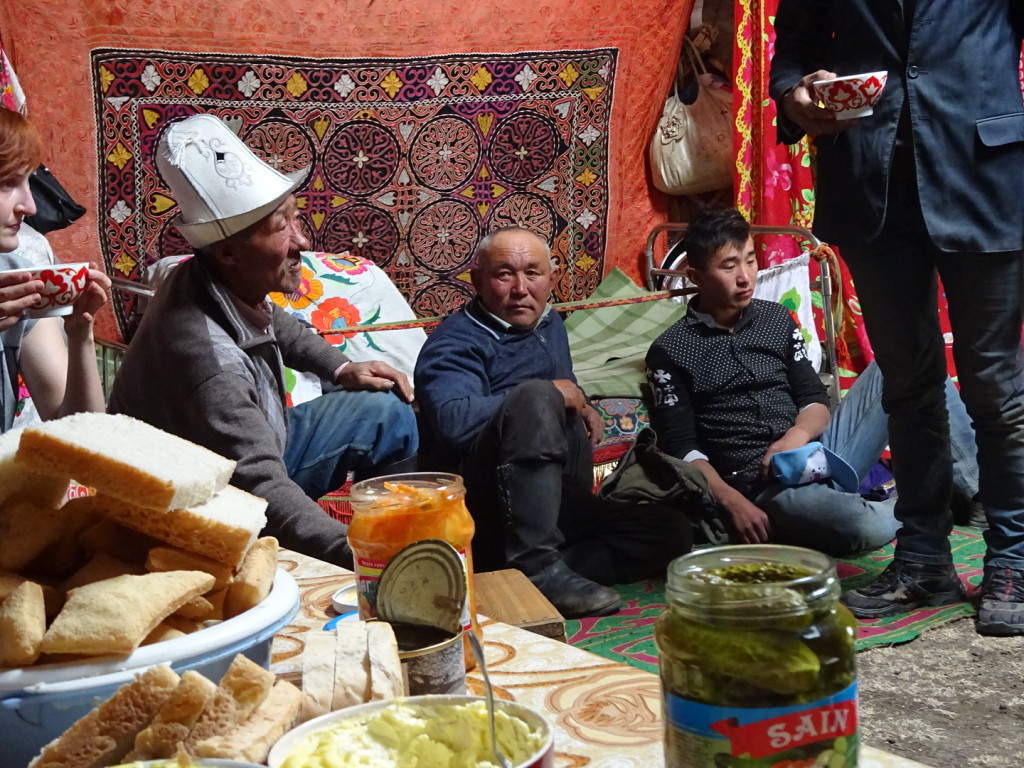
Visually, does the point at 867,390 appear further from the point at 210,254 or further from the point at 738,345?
the point at 210,254

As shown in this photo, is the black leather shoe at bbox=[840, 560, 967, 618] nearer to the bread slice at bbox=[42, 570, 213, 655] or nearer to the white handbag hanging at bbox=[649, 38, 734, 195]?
the bread slice at bbox=[42, 570, 213, 655]

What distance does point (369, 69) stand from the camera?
163 inches

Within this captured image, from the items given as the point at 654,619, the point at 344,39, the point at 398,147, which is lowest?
the point at 654,619

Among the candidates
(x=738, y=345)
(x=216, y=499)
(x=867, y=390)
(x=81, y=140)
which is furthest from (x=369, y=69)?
(x=216, y=499)

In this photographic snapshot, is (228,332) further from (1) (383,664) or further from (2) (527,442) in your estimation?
(1) (383,664)

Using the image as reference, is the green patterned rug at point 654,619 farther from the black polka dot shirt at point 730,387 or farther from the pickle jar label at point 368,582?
the pickle jar label at point 368,582

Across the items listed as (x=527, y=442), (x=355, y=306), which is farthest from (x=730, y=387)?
(x=355, y=306)

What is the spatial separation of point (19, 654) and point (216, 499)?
182mm

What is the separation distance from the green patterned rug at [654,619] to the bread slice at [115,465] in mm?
1348

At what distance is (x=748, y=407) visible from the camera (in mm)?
3010

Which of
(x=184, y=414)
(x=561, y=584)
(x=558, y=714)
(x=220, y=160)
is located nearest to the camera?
(x=558, y=714)

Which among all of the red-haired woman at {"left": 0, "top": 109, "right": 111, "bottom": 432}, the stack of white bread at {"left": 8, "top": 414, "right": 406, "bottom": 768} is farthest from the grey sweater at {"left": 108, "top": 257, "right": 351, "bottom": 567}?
the stack of white bread at {"left": 8, "top": 414, "right": 406, "bottom": 768}

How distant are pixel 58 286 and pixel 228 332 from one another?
0.43 meters

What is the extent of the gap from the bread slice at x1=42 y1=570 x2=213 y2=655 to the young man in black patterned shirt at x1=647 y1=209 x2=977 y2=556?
231 centimetres
